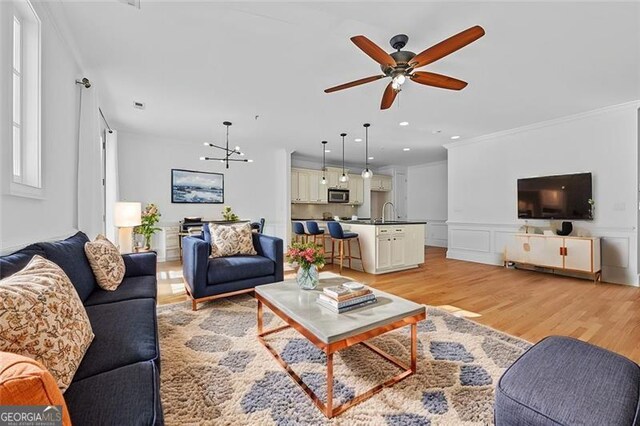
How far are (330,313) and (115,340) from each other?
1.08m

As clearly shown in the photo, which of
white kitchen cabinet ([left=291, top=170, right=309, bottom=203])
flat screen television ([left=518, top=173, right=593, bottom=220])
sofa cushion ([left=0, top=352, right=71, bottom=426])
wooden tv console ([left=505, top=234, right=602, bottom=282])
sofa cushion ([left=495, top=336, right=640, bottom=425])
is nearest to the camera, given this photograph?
sofa cushion ([left=0, top=352, right=71, bottom=426])

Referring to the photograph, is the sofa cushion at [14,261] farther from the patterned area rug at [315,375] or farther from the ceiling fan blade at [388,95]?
the ceiling fan blade at [388,95]

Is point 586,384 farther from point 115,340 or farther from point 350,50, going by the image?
point 350,50

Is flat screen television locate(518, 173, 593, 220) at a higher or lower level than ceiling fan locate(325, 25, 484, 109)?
lower

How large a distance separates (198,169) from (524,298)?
615cm

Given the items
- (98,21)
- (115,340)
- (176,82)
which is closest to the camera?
(115,340)

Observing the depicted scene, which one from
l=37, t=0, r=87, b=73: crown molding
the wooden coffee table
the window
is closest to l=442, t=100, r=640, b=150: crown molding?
the wooden coffee table

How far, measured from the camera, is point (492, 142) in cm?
542

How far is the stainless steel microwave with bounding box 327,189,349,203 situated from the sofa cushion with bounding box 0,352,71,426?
279 inches

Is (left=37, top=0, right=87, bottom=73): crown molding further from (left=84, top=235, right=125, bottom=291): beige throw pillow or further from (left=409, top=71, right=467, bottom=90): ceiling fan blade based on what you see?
(left=409, top=71, right=467, bottom=90): ceiling fan blade

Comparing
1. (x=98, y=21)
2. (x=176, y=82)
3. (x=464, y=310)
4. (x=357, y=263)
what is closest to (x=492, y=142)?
(x=357, y=263)

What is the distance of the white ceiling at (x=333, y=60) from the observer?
82.3 inches

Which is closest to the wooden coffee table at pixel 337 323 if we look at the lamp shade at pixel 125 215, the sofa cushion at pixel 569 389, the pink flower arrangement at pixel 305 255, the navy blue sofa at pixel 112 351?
the pink flower arrangement at pixel 305 255

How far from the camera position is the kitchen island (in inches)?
179
